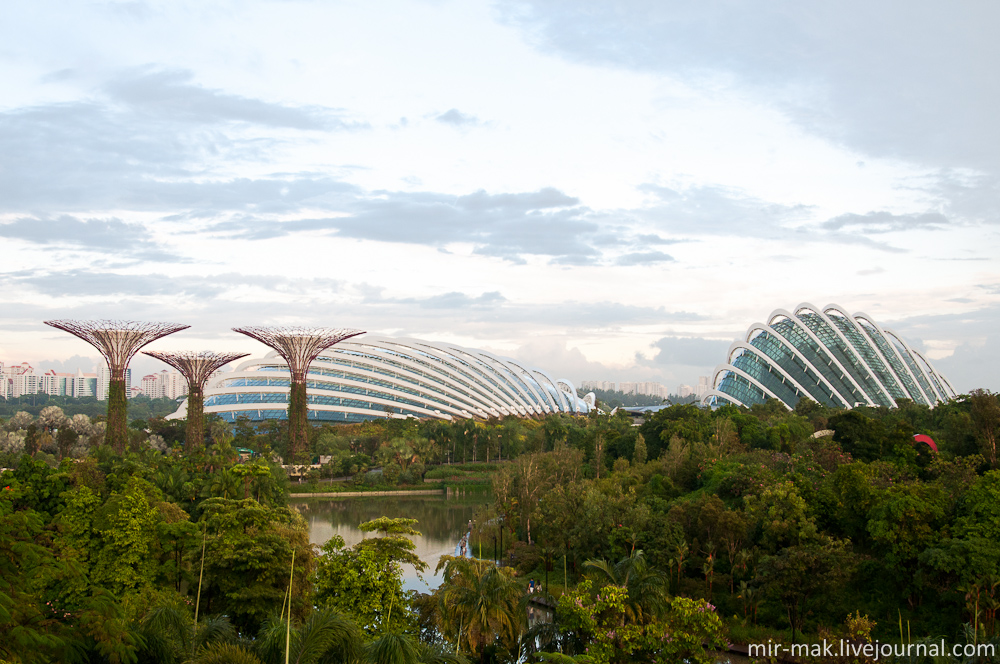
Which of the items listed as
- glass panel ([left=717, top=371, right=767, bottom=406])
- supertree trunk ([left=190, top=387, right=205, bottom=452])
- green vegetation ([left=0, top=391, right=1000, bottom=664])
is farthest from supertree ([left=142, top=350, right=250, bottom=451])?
glass panel ([left=717, top=371, right=767, bottom=406])

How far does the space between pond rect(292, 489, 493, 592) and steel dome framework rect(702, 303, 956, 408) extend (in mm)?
25671

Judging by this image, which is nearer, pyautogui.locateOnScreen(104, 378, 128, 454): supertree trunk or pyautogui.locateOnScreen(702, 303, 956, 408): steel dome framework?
pyautogui.locateOnScreen(104, 378, 128, 454): supertree trunk

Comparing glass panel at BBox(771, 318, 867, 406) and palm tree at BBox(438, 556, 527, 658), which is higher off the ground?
glass panel at BBox(771, 318, 867, 406)

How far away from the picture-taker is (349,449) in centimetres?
6769

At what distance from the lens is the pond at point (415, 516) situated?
37156 millimetres

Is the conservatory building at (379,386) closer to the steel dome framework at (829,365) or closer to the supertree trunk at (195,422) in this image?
the supertree trunk at (195,422)

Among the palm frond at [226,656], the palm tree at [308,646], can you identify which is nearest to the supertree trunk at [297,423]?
the palm tree at [308,646]

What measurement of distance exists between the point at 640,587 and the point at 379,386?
70103 mm

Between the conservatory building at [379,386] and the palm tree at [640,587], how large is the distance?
6371 centimetres

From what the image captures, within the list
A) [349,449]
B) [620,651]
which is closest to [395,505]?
[349,449]

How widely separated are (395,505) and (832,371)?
35.6m

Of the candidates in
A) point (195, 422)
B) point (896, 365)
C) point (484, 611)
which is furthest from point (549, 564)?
point (896, 365)

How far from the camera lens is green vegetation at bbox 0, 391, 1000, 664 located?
50.1ft

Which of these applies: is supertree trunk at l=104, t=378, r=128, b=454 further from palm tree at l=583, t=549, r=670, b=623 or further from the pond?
palm tree at l=583, t=549, r=670, b=623
